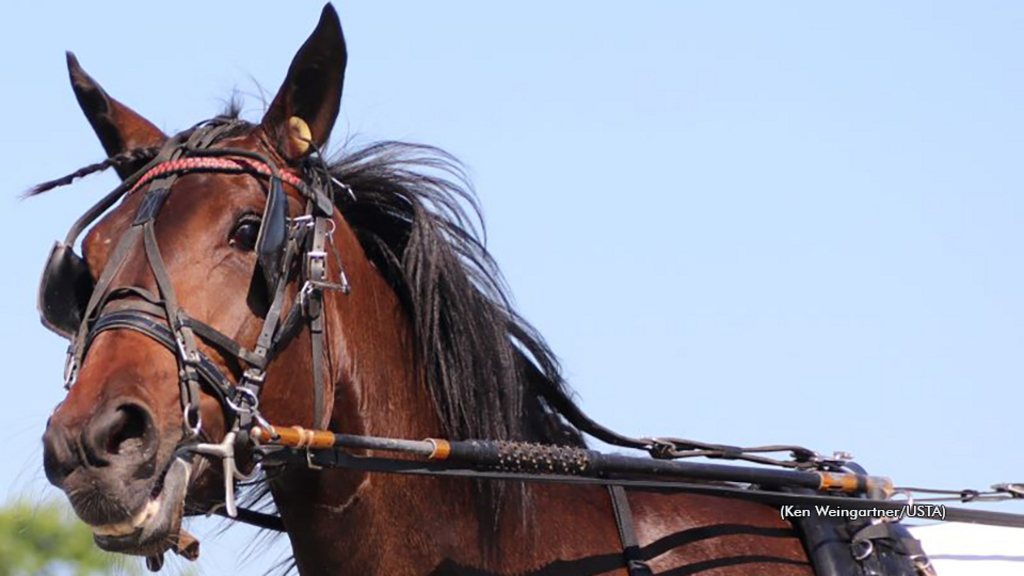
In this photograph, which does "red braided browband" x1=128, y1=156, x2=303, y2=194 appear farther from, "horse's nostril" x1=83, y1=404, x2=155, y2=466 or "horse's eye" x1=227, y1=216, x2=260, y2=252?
"horse's nostril" x1=83, y1=404, x2=155, y2=466

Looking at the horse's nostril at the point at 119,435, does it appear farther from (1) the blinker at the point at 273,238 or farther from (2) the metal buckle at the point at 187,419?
(1) the blinker at the point at 273,238

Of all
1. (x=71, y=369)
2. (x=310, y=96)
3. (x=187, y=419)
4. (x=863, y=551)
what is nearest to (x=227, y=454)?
(x=187, y=419)

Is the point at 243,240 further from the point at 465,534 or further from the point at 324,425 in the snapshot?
the point at 465,534

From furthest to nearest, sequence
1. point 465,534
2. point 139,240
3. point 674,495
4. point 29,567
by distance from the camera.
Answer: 1. point 29,567
2. point 674,495
3. point 465,534
4. point 139,240

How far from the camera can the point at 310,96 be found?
5.14 m

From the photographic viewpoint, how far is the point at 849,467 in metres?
5.52

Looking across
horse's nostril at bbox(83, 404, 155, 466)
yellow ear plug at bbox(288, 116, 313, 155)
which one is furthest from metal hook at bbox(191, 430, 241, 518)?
yellow ear plug at bbox(288, 116, 313, 155)

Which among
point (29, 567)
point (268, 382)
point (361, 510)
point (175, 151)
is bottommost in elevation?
point (29, 567)

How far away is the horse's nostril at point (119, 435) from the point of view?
4.20m

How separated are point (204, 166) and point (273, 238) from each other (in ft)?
1.40

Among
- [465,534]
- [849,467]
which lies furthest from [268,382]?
Answer: [849,467]

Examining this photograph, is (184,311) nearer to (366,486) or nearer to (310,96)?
(366,486)

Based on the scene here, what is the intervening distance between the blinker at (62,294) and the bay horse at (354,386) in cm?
7

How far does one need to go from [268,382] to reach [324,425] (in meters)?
0.26
